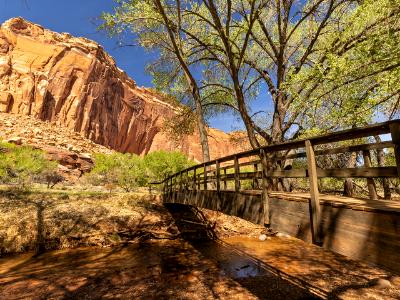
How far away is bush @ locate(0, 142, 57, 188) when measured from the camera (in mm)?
40375

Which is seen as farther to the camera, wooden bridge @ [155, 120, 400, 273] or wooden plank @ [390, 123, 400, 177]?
wooden bridge @ [155, 120, 400, 273]

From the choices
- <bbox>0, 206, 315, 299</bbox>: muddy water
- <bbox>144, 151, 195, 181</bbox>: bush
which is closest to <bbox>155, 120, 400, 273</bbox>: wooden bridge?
<bbox>0, 206, 315, 299</bbox>: muddy water

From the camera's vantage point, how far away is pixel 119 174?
42969mm

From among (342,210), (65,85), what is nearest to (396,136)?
(342,210)

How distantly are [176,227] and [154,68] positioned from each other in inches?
397

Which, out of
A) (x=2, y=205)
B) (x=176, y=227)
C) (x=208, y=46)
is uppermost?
(x=208, y=46)

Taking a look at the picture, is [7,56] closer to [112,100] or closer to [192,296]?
[112,100]

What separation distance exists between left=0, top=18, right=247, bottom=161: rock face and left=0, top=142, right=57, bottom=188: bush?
33.0m

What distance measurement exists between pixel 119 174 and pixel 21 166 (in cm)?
1488

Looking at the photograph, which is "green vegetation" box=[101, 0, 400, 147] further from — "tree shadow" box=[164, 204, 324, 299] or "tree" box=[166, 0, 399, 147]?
"tree shadow" box=[164, 204, 324, 299]

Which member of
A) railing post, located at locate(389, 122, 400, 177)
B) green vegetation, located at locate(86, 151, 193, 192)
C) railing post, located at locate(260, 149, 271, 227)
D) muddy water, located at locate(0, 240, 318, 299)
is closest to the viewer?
railing post, located at locate(389, 122, 400, 177)

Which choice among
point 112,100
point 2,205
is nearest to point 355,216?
point 2,205

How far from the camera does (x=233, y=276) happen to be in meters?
10.2

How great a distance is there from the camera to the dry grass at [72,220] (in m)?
14.2
